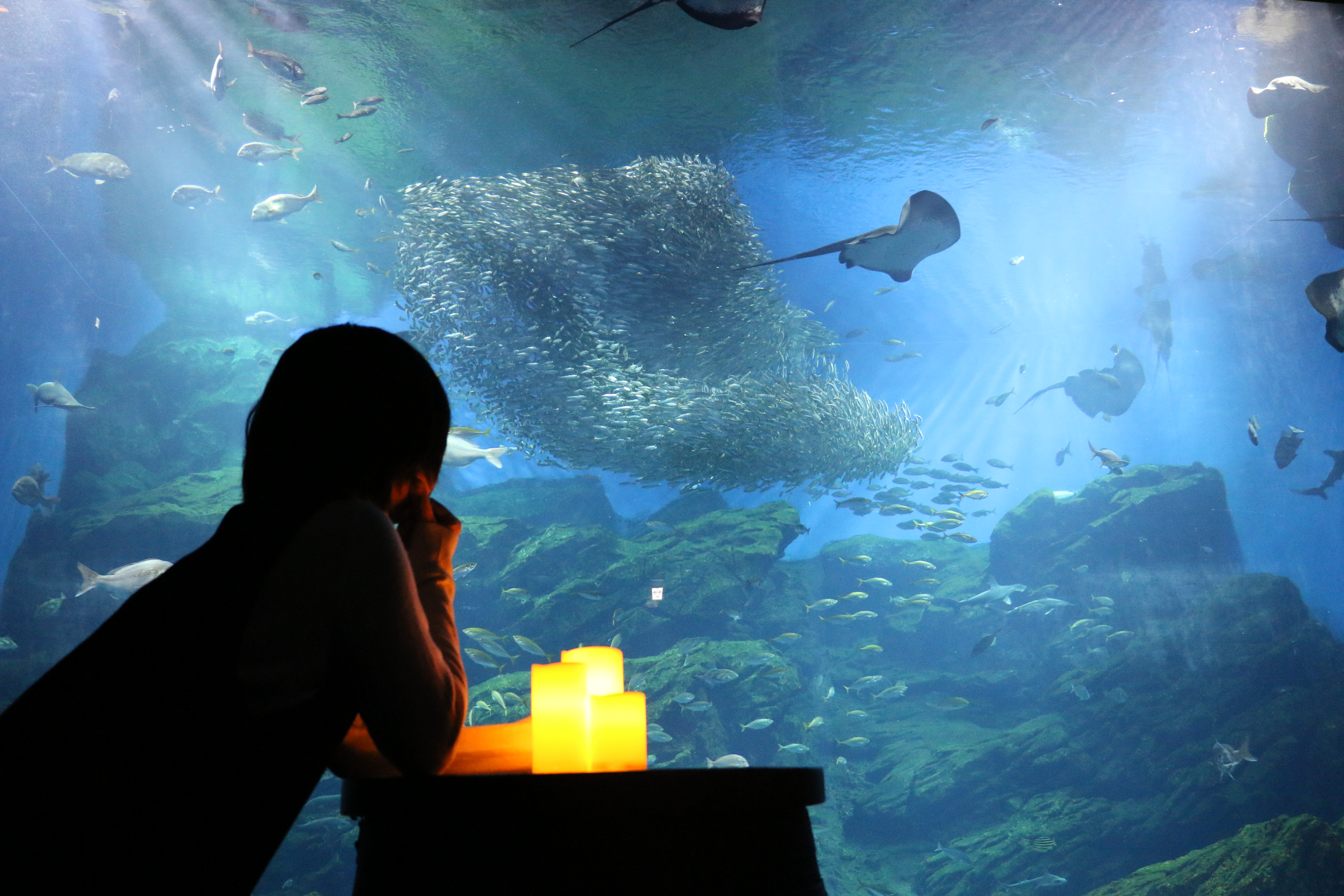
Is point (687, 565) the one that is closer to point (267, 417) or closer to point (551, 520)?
point (551, 520)

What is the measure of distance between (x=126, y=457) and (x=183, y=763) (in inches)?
729

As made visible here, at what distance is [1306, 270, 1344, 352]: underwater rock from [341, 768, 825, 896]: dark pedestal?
8.20m

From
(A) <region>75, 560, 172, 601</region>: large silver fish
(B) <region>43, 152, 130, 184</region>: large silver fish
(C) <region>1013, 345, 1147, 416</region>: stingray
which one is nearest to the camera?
(A) <region>75, 560, 172, 601</region>: large silver fish

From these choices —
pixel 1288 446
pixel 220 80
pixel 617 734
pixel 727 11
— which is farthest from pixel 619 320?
pixel 1288 446

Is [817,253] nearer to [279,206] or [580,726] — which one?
[580,726]

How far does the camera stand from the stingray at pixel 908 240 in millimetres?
8445

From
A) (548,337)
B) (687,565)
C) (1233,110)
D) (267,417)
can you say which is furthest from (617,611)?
(1233,110)

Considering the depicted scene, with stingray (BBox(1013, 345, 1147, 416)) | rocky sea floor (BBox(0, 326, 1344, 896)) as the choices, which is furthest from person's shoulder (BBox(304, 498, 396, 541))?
stingray (BBox(1013, 345, 1147, 416))

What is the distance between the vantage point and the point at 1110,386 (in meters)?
19.3

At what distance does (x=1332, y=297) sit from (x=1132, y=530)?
1018 centimetres

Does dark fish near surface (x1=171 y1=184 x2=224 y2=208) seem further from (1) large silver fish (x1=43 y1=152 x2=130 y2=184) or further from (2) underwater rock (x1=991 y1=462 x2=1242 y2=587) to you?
(2) underwater rock (x1=991 y1=462 x2=1242 y2=587)

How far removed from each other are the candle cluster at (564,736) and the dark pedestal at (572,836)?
0.17 meters

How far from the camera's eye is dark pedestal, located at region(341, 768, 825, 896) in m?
0.94

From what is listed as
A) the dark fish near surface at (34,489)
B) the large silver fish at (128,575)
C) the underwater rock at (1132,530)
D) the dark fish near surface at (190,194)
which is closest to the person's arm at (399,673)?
the large silver fish at (128,575)
